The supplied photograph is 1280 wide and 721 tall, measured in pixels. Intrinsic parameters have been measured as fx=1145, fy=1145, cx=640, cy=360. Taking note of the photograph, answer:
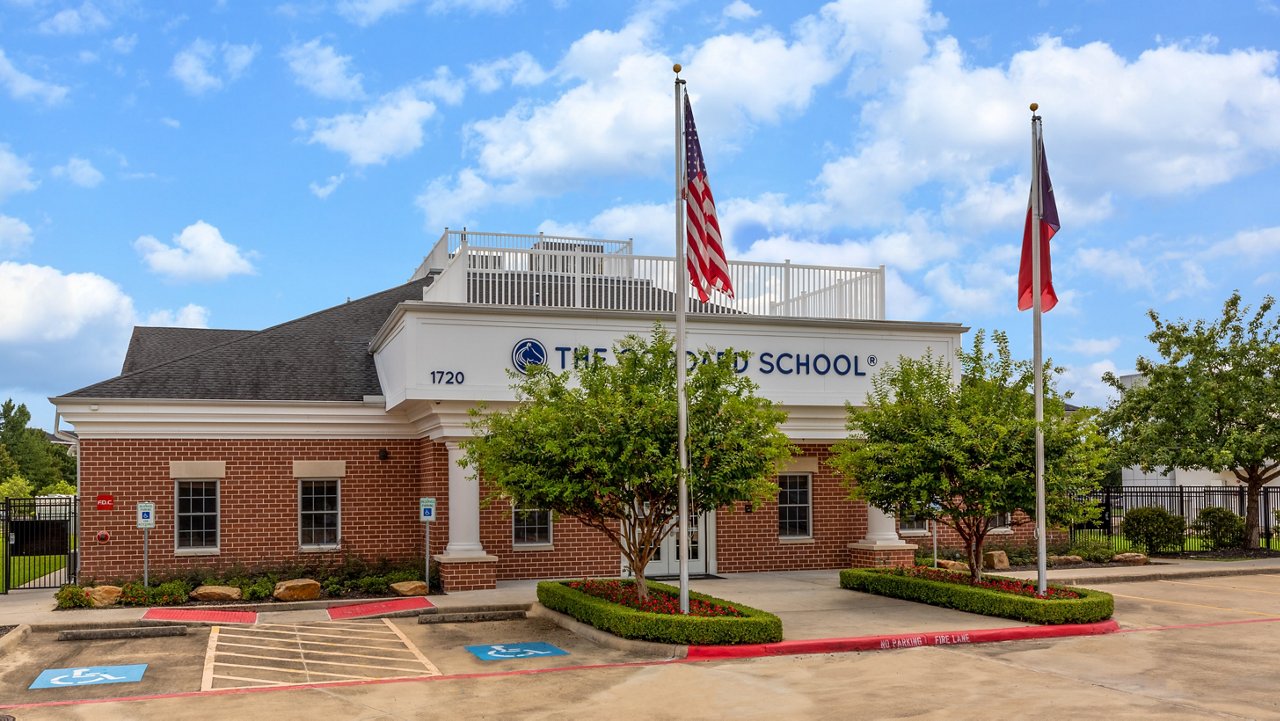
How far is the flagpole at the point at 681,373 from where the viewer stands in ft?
55.2

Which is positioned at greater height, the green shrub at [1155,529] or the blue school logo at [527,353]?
the blue school logo at [527,353]

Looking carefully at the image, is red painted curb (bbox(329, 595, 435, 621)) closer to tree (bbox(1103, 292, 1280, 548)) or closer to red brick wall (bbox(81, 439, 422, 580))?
red brick wall (bbox(81, 439, 422, 580))

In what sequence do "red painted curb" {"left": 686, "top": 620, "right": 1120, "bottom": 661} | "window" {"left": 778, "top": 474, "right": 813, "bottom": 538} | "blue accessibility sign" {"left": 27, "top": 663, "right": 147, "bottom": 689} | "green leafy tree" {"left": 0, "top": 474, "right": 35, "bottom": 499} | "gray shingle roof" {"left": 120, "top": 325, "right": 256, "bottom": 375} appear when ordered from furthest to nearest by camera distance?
1. "green leafy tree" {"left": 0, "top": 474, "right": 35, "bottom": 499}
2. "gray shingle roof" {"left": 120, "top": 325, "right": 256, "bottom": 375}
3. "window" {"left": 778, "top": 474, "right": 813, "bottom": 538}
4. "red painted curb" {"left": 686, "top": 620, "right": 1120, "bottom": 661}
5. "blue accessibility sign" {"left": 27, "top": 663, "right": 147, "bottom": 689}

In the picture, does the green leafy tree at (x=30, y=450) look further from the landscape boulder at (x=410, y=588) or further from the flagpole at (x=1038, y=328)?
the flagpole at (x=1038, y=328)

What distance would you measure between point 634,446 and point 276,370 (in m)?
11.4

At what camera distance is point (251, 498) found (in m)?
23.2

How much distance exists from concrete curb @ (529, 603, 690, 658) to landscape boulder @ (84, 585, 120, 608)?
776cm

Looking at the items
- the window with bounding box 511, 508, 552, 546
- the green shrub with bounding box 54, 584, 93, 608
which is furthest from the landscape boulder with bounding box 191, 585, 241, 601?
the window with bounding box 511, 508, 552, 546

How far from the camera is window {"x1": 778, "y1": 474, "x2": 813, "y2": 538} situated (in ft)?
85.5

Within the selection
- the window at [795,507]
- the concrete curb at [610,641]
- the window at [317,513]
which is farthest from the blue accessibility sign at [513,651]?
the window at [795,507]

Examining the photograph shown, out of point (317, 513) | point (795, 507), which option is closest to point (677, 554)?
point (795, 507)

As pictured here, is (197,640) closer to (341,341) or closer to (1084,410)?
(341,341)

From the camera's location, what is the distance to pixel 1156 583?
25031 mm

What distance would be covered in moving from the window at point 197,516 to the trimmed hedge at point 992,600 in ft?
42.3
